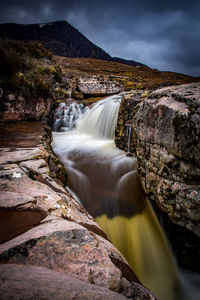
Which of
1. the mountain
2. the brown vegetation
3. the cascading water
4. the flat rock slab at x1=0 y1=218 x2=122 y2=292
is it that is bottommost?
the cascading water

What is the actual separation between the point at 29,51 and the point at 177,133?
32.0 feet

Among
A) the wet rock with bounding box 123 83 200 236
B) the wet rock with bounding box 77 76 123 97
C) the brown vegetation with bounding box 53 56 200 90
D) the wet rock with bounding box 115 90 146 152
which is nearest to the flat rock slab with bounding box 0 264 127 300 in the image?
the wet rock with bounding box 123 83 200 236

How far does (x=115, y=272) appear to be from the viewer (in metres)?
1.23

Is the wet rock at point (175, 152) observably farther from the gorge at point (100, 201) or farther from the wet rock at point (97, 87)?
the wet rock at point (97, 87)

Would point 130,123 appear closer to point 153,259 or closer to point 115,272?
point 153,259

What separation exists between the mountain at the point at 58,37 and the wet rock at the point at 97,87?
5030cm

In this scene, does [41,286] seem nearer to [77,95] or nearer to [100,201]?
[100,201]

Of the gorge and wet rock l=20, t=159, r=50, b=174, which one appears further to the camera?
wet rock l=20, t=159, r=50, b=174

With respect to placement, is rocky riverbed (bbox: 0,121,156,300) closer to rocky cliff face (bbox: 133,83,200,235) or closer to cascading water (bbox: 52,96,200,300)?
rocky cliff face (bbox: 133,83,200,235)

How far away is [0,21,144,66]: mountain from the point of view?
5484 cm

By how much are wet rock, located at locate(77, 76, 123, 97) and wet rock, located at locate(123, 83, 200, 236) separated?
42.4 feet

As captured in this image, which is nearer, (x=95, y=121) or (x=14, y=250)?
(x=14, y=250)

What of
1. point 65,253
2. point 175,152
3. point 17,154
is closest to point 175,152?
point 175,152

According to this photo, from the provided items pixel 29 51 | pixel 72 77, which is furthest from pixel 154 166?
pixel 72 77
